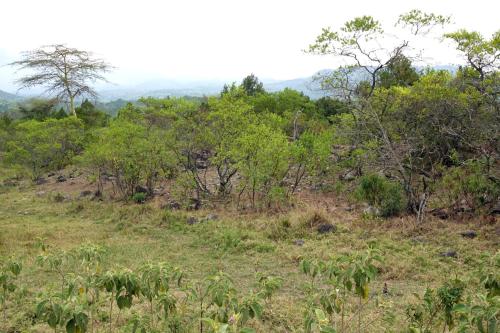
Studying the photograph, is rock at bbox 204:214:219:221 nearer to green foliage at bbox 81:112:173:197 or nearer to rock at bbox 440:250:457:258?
green foliage at bbox 81:112:173:197

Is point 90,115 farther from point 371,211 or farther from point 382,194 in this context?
point 371,211

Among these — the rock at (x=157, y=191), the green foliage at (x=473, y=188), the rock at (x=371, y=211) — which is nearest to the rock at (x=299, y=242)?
the rock at (x=371, y=211)

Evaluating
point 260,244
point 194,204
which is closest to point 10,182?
point 194,204

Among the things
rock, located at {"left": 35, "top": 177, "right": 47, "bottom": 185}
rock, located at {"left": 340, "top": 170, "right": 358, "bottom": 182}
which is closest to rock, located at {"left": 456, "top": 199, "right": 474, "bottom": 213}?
rock, located at {"left": 340, "top": 170, "right": 358, "bottom": 182}

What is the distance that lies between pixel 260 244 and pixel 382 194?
3.95m

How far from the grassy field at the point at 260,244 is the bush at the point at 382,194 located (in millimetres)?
568

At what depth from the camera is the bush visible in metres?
10.2

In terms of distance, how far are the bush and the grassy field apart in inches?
22.4

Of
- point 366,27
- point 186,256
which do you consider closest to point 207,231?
point 186,256

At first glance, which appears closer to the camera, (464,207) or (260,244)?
(260,244)

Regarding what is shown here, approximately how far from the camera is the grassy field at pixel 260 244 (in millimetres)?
5914

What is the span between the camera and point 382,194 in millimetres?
10852

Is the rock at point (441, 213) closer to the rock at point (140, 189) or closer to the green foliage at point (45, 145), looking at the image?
the rock at point (140, 189)

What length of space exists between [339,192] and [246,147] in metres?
3.42
